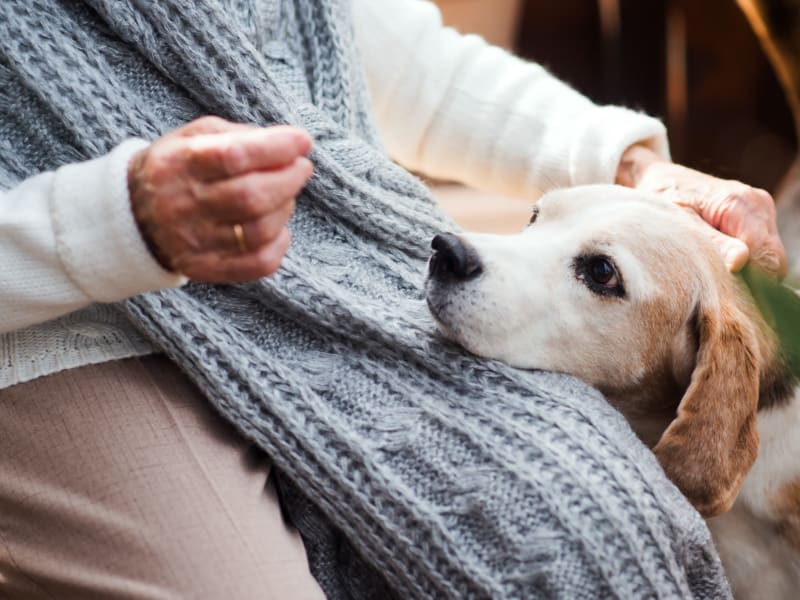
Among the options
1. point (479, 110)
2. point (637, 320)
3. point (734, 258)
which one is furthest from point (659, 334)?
point (479, 110)

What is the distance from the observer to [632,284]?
94cm

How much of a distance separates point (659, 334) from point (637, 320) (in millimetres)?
27

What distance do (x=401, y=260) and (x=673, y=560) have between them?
0.37 m

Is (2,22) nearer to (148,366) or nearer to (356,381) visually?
(148,366)

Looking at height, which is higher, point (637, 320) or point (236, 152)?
point (236, 152)

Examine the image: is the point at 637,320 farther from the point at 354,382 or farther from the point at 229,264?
the point at 229,264

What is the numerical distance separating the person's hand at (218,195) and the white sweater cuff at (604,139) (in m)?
0.59

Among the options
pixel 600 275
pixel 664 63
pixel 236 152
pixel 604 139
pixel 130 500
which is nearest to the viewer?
pixel 236 152

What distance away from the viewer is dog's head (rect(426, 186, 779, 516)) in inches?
33.6

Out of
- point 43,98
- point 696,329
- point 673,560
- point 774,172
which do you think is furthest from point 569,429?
Result: point 774,172

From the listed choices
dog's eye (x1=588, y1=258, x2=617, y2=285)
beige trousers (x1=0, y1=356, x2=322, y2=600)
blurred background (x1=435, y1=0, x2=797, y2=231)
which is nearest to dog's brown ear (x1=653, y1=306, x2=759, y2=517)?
dog's eye (x1=588, y1=258, x2=617, y2=285)

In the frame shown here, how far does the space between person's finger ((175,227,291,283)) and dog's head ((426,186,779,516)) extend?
23 cm

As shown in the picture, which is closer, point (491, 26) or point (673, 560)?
point (673, 560)

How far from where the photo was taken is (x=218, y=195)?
63cm
